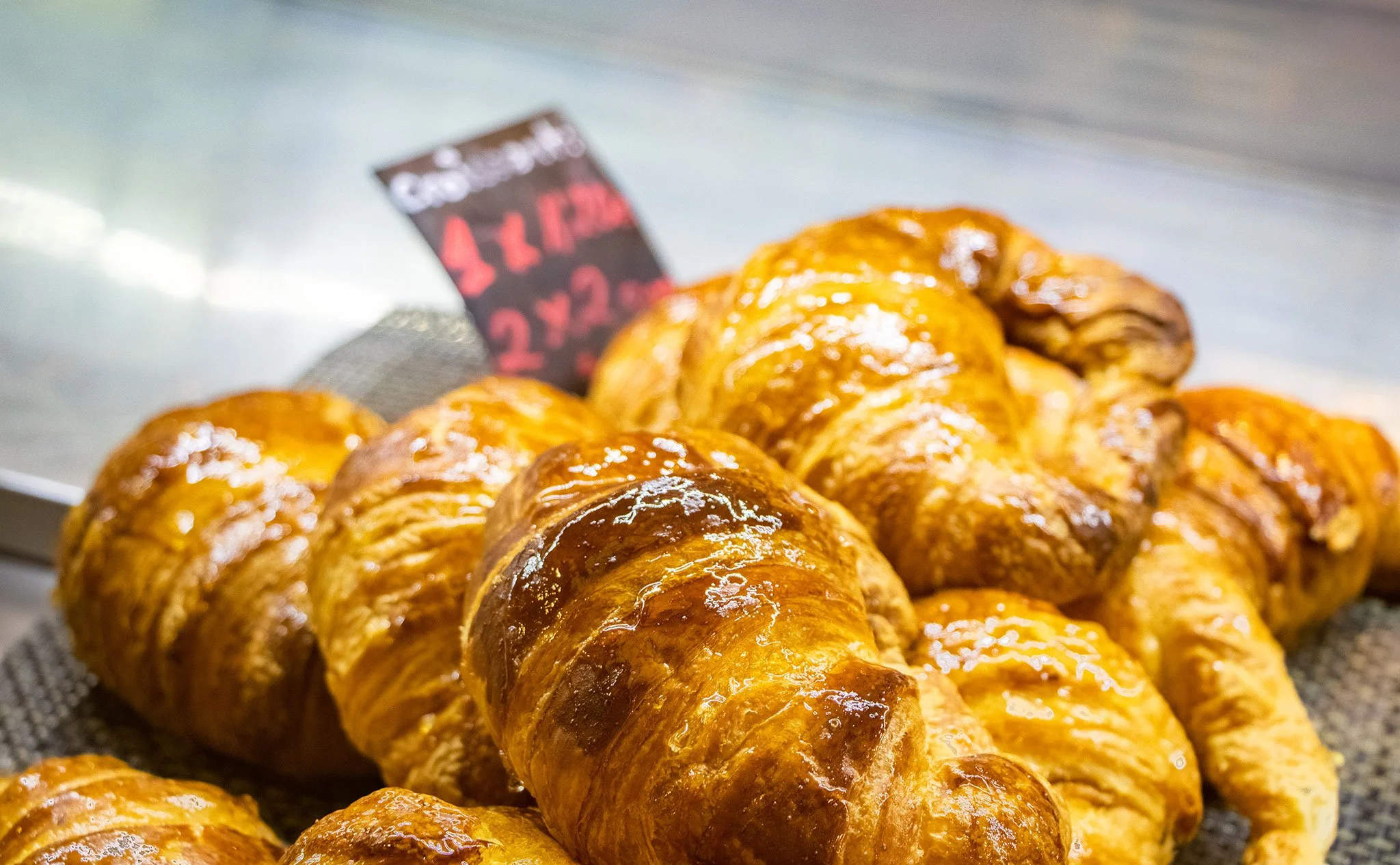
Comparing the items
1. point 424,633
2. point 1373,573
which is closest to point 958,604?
point 424,633

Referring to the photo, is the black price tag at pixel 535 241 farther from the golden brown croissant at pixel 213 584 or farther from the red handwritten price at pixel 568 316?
the golden brown croissant at pixel 213 584

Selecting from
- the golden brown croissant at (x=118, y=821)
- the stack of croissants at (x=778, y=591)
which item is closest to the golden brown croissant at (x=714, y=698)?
the stack of croissants at (x=778, y=591)

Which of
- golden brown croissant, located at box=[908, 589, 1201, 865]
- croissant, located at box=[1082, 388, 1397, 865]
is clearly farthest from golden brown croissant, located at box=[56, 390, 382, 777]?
croissant, located at box=[1082, 388, 1397, 865]

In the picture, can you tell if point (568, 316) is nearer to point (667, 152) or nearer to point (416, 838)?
point (667, 152)

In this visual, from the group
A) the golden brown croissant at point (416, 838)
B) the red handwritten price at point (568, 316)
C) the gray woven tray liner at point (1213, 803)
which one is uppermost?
the red handwritten price at point (568, 316)

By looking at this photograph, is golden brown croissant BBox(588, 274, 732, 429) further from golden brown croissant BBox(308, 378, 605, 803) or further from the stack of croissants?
golden brown croissant BBox(308, 378, 605, 803)

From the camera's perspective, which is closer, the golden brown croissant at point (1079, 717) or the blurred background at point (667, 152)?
the golden brown croissant at point (1079, 717)

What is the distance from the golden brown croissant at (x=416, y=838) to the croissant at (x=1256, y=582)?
0.73m

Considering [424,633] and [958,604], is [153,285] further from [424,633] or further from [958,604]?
[958,604]

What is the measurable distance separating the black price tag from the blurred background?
48 cm

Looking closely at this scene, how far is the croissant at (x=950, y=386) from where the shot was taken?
1303 millimetres

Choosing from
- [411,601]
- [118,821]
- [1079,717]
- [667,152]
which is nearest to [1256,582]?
[1079,717]

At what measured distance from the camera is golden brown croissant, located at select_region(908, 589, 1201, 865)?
1.19 m

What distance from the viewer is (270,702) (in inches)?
59.1
